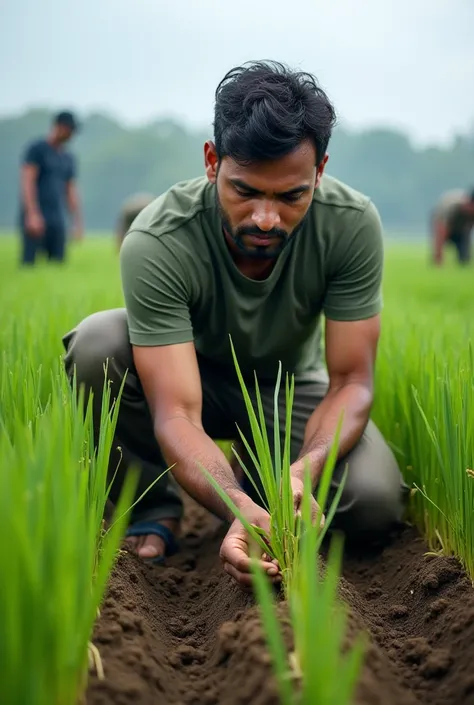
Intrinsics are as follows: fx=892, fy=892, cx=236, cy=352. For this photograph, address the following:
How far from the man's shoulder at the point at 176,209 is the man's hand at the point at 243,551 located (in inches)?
35.1

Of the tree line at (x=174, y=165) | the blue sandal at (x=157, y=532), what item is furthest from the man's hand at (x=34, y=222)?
the tree line at (x=174, y=165)

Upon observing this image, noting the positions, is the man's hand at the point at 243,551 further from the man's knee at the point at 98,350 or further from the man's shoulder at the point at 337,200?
the man's shoulder at the point at 337,200

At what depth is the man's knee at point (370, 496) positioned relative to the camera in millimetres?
2486

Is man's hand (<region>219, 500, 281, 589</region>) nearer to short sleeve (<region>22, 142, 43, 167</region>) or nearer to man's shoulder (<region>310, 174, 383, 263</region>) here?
man's shoulder (<region>310, 174, 383, 263</region>)

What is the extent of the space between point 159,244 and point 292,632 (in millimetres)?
1222

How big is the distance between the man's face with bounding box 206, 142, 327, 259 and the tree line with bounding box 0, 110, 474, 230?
236 ft

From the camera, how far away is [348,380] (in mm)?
2445

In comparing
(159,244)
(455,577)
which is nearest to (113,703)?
(455,577)

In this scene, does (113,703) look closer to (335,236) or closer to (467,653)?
(467,653)

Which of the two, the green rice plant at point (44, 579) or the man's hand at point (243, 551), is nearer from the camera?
the green rice plant at point (44, 579)

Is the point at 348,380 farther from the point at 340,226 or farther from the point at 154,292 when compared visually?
Answer: the point at 154,292

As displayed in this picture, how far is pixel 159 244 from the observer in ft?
7.69

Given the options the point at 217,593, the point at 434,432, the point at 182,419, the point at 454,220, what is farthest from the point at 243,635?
the point at 454,220

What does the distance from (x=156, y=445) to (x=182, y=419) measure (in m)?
0.52
